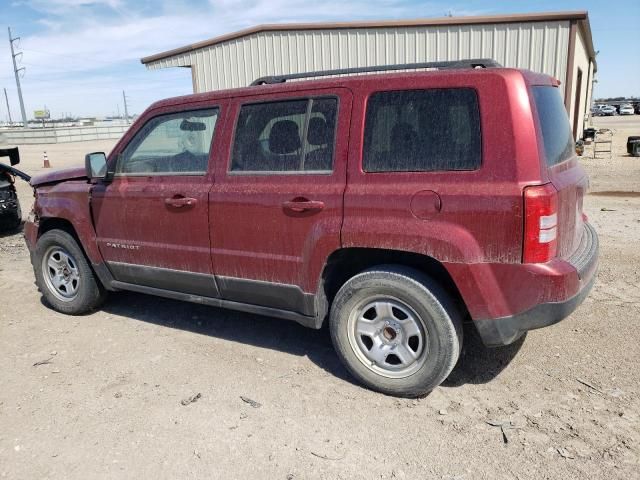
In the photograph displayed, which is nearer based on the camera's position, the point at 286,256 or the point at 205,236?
the point at 286,256

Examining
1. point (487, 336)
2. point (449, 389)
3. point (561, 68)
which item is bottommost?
point (449, 389)

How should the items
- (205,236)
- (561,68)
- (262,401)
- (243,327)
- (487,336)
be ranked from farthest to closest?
(561,68) < (243,327) < (205,236) < (262,401) < (487,336)

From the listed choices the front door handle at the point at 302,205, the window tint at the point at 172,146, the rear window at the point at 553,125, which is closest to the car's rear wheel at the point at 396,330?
the front door handle at the point at 302,205

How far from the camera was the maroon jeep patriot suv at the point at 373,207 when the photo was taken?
2.87 m

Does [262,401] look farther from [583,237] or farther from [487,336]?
[583,237]

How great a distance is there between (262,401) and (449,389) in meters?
1.19

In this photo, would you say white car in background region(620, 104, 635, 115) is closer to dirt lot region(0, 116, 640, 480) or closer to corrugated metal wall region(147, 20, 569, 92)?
corrugated metal wall region(147, 20, 569, 92)

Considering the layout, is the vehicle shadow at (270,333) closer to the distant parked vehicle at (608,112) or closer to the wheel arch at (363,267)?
the wheel arch at (363,267)

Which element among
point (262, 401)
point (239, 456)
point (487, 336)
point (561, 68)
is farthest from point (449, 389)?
point (561, 68)

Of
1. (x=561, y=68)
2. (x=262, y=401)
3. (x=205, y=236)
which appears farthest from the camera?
(x=561, y=68)

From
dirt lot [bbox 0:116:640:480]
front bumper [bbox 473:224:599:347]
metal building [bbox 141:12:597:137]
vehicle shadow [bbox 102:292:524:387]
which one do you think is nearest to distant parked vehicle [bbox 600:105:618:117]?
metal building [bbox 141:12:597:137]

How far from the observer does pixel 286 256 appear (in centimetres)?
354

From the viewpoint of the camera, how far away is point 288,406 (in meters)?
3.29

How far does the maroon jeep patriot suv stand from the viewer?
2871 millimetres
